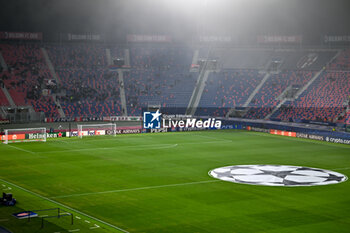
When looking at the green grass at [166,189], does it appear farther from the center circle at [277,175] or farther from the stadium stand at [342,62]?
the stadium stand at [342,62]

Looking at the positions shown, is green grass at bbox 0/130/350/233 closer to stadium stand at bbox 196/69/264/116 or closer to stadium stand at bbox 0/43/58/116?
stadium stand at bbox 0/43/58/116

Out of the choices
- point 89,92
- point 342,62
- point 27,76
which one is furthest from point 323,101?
point 27,76

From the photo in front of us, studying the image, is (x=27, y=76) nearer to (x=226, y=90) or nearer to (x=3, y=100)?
(x=3, y=100)

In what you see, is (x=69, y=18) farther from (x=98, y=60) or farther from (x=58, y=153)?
(x=58, y=153)

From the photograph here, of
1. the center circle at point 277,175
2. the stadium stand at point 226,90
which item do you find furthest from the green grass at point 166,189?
the stadium stand at point 226,90

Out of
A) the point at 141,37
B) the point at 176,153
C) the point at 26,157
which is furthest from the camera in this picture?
the point at 141,37

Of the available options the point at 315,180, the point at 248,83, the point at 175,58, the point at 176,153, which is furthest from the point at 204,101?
the point at 315,180

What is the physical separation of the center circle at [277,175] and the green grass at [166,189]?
44.6 inches

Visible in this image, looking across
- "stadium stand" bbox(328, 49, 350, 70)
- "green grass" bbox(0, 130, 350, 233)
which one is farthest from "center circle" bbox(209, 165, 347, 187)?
"stadium stand" bbox(328, 49, 350, 70)

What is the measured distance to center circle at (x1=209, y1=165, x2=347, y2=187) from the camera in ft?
111

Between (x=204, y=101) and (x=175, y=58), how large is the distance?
16.0 meters

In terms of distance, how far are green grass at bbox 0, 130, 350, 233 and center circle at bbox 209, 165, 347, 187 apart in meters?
1.13

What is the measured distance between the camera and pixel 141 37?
338ft

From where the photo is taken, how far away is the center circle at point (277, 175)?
111 feet
